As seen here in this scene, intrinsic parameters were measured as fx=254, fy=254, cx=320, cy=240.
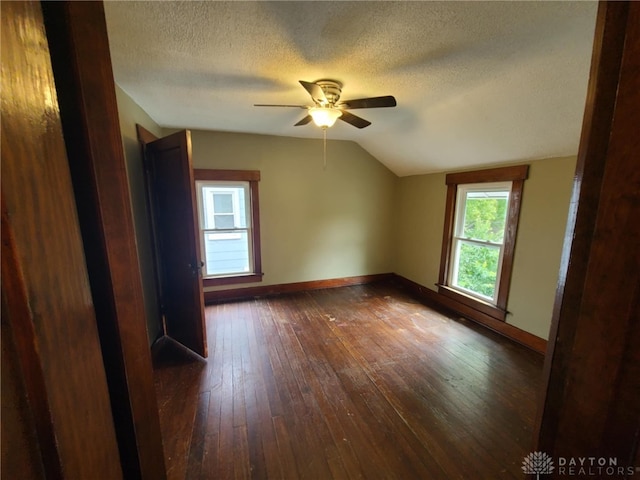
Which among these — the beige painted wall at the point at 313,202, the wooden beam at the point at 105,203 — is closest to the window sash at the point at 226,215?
the beige painted wall at the point at 313,202

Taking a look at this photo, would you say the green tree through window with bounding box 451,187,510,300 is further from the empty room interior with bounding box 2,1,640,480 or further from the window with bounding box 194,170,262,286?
the window with bounding box 194,170,262,286

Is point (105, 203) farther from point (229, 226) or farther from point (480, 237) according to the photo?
point (480, 237)

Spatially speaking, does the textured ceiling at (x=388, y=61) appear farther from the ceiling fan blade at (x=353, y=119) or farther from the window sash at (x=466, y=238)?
the window sash at (x=466, y=238)

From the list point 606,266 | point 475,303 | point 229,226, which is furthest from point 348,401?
point 229,226

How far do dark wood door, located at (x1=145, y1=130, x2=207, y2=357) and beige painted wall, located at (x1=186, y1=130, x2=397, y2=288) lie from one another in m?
1.06

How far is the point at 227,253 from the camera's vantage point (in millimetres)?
3871

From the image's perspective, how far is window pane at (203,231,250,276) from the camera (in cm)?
376

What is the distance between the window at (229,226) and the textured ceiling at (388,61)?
3.18 feet

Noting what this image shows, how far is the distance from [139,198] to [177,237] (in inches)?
19.9

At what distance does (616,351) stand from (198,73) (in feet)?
8.07

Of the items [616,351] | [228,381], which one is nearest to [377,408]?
[228,381]

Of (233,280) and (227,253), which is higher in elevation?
(227,253)

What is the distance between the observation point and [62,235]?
1.37ft

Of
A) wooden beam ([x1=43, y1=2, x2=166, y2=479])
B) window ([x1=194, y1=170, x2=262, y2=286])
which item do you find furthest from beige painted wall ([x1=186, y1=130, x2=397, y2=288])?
wooden beam ([x1=43, y1=2, x2=166, y2=479])
